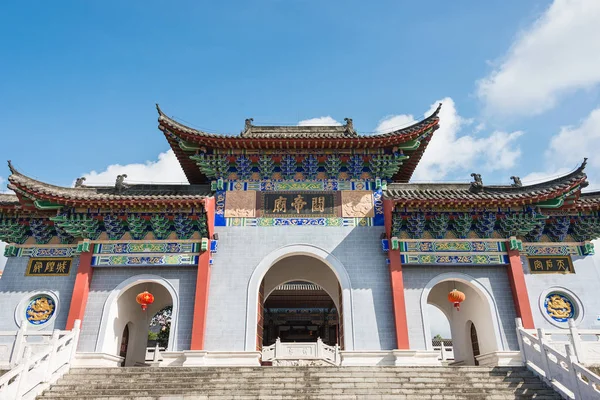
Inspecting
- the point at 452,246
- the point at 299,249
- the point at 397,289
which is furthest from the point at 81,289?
the point at 452,246

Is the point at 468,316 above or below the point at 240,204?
below

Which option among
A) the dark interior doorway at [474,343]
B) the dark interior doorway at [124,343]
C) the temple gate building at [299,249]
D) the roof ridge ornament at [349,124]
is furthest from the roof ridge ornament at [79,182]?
the dark interior doorway at [474,343]

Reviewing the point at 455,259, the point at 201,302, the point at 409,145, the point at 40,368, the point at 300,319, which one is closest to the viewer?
the point at 40,368

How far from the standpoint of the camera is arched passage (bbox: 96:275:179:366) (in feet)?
38.6

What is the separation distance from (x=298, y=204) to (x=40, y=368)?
7.61 meters

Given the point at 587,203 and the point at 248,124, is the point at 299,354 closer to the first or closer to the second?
the point at 248,124

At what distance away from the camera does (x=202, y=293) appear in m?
11.8

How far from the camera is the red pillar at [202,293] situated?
1134cm

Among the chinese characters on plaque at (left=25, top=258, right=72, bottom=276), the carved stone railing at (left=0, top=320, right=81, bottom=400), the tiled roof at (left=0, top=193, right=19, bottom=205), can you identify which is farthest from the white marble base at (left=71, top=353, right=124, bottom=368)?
the tiled roof at (left=0, top=193, right=19, bottom=205)

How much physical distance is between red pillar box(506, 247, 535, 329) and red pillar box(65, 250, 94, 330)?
1189 cm

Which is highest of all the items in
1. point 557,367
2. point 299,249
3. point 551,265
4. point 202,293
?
point 299,249

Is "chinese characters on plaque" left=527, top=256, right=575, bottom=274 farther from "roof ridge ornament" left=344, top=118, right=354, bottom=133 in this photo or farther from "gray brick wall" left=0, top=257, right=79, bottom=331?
"gray brick wall" left=0, top=257, right=79, bottom=331

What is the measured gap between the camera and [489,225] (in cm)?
1252

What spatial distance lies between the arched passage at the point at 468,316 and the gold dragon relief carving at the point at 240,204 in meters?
5.62
